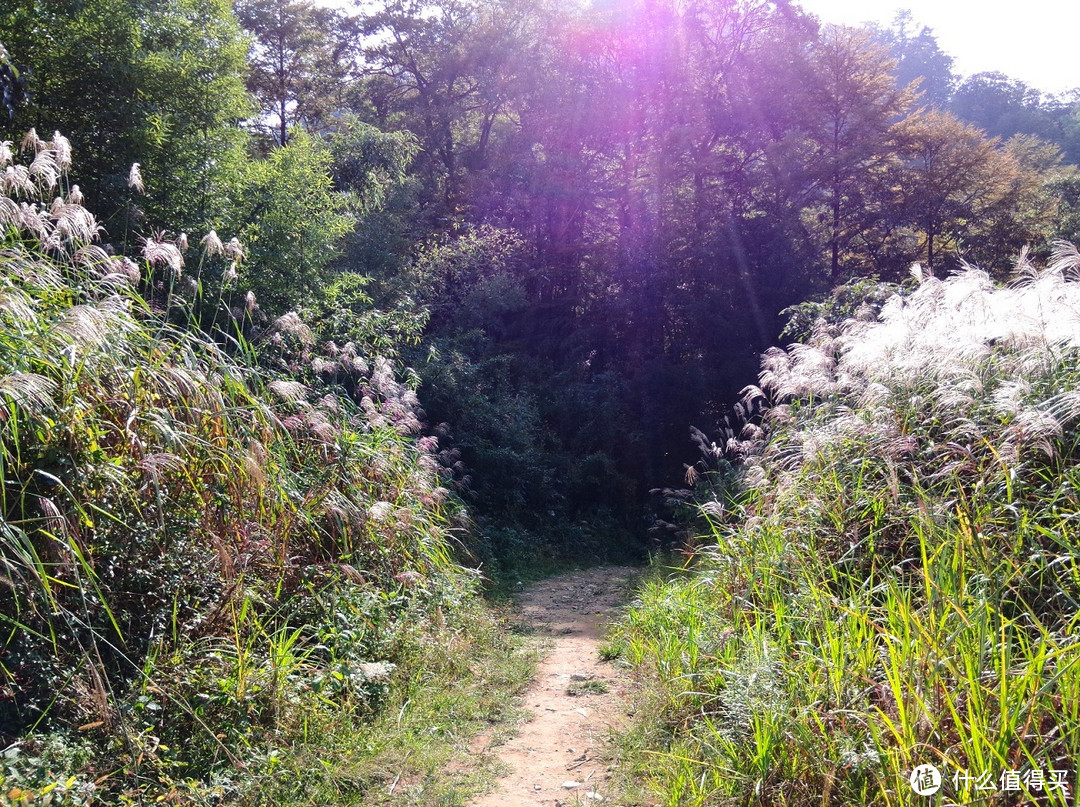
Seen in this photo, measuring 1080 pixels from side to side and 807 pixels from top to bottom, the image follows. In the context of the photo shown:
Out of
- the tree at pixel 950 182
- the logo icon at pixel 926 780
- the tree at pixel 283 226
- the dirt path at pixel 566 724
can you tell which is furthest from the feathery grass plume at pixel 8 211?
the tree at pixel 950 182

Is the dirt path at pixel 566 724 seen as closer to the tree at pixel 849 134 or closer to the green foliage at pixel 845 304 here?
the green foliage at pixel 845 304

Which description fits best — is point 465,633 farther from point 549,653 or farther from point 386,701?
point 386,701

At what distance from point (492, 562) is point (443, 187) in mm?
15648

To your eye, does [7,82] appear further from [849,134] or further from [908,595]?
[849,134]

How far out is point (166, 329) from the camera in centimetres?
467

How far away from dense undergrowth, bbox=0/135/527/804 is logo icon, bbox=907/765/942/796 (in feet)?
7.03

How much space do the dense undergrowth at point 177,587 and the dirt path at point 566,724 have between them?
283 millimetres

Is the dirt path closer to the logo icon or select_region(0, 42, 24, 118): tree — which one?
the logo icon

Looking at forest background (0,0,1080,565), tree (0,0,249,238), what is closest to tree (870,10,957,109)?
forest background (0,0,1080,565)

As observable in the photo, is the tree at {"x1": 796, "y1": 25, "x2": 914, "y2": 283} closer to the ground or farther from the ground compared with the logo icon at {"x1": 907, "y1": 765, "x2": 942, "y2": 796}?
farther from the ground

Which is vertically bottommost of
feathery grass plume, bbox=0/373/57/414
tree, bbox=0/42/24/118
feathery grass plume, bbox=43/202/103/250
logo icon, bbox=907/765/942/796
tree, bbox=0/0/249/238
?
logo icon, bbox=907/765/942/796

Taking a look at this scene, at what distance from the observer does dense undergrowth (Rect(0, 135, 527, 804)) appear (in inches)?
128

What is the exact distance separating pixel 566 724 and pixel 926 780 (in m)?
2.45

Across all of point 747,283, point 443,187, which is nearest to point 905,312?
point 747,283
